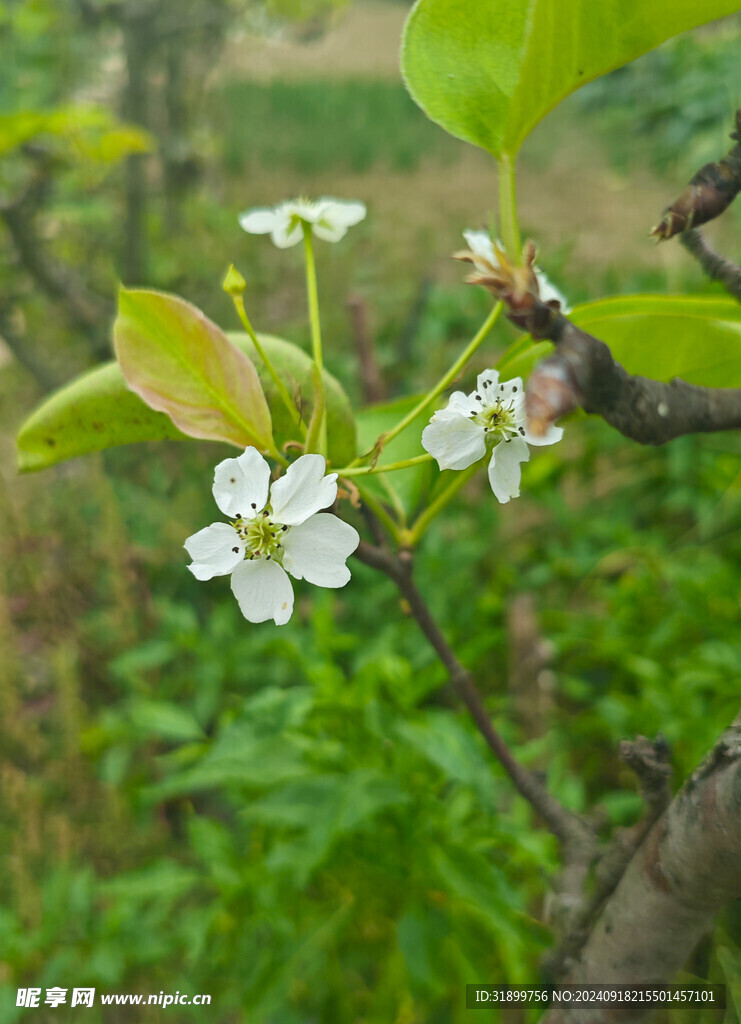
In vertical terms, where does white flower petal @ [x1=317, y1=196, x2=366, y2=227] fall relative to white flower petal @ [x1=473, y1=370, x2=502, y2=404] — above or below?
above

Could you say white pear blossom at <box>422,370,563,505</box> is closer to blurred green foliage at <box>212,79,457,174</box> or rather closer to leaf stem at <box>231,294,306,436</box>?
leaf stem at <box>231,294,306,436</box>

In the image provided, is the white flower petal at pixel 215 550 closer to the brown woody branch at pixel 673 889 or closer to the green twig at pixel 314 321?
the green twig at pixel 314 321

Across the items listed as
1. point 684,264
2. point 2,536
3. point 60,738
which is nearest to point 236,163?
point 684,264

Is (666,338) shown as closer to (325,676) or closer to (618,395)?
(618,395)

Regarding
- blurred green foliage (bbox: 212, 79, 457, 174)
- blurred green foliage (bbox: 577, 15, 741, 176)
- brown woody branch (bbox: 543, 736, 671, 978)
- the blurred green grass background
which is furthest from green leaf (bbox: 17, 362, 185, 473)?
blurred green foliage (bbox: 212, 79, 457, 174)

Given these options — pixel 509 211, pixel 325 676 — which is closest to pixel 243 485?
pixel 509 211

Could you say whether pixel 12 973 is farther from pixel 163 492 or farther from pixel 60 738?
pixel 163 492
